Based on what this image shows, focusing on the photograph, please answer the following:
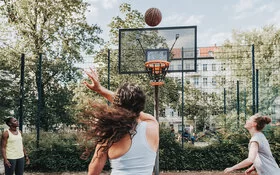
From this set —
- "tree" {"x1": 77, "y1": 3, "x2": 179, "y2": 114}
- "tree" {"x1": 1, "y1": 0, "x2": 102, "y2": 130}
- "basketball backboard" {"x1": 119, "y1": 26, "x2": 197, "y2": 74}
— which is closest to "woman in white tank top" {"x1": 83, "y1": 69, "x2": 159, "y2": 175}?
"basketball backboard" {"x1": 119, "y1": 26, "x2": 197, "y2": 74}

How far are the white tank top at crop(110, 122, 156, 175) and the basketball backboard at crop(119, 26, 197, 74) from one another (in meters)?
7.25

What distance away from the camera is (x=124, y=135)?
1.71m

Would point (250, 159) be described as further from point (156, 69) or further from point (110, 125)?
point (156, 69)

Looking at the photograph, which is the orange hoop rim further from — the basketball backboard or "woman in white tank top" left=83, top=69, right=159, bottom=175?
"woman in white tank top" left=83, top=69, right=159, bottom=175

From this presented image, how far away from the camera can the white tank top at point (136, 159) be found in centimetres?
170

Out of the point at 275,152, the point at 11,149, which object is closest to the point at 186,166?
the point at 275,152

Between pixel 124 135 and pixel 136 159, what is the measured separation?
0.15 metres

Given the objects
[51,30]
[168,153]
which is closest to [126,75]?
[51,30]

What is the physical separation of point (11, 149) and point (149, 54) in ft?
15.1

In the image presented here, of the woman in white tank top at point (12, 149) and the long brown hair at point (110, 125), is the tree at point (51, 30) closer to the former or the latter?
the woman in white tank top at point (12, 149)

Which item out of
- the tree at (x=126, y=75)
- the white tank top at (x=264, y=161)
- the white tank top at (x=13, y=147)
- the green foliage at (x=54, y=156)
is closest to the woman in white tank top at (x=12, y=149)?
the white tank top at (x=13, y=147)

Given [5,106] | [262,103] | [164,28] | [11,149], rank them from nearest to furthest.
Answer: [11,149] → [164,28] → [262,103] → [5,106]

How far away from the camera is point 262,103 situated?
418 inches

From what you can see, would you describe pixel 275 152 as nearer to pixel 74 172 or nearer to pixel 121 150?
pixel 74 172
